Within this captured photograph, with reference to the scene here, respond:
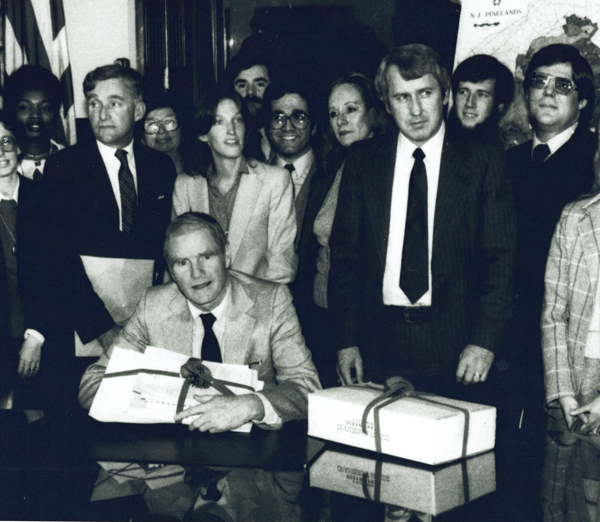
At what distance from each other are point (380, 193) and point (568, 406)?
819mm

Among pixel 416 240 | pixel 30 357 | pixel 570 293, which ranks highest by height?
pixel 416 240

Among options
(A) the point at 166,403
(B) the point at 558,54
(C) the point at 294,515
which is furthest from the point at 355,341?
(B) the point at 558,54

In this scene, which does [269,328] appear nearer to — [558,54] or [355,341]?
[355,341]

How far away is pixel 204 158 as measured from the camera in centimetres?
297

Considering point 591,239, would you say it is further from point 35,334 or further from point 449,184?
point 35,334

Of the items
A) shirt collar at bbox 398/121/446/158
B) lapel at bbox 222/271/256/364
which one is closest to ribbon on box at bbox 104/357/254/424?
lapel at bbox 222/271/256/364

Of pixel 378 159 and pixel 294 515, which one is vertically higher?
pixel 378 159

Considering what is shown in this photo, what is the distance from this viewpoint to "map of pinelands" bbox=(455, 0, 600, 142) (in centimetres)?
295

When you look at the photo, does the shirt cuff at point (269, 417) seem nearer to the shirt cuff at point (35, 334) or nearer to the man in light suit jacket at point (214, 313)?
the man in light suit jacket at point (214, 313)

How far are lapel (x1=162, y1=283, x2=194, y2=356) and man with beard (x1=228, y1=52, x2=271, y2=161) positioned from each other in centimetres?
95

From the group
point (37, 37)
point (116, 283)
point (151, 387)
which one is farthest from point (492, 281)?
point (37, 37)

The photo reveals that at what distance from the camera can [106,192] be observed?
3.10 meters

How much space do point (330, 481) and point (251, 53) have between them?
241cm

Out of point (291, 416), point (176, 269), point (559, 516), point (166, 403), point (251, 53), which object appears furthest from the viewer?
point (251, 53)
